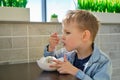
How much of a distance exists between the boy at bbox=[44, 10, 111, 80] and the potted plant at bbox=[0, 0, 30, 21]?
291 millimetres

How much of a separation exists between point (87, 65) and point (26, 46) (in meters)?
0.58

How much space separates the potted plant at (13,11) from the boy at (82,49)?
291 millimetres

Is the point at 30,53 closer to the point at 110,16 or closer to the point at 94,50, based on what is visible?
the point at 94,50

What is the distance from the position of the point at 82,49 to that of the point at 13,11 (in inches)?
20.2

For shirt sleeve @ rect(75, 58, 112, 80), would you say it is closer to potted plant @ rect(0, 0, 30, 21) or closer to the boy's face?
the boy's face

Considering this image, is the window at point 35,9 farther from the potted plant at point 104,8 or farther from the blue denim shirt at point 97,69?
the blue denim shirt at point 97,69

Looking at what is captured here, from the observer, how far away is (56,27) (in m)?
1.72

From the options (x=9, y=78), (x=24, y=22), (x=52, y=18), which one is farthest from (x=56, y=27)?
(x=9, y=78)

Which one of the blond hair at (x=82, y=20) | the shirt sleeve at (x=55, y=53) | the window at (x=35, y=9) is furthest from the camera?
the window at (x=35, y=9)

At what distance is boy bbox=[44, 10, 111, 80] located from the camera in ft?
3.58

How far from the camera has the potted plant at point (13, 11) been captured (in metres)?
1.43

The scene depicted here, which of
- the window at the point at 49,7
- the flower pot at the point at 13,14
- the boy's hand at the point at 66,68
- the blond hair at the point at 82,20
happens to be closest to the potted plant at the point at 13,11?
the flower pot at the point at 13,14

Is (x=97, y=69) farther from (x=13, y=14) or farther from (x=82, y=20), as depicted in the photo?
(x=13, y=14)

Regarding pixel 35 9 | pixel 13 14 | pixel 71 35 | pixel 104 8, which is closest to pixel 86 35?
pixel 71 35
